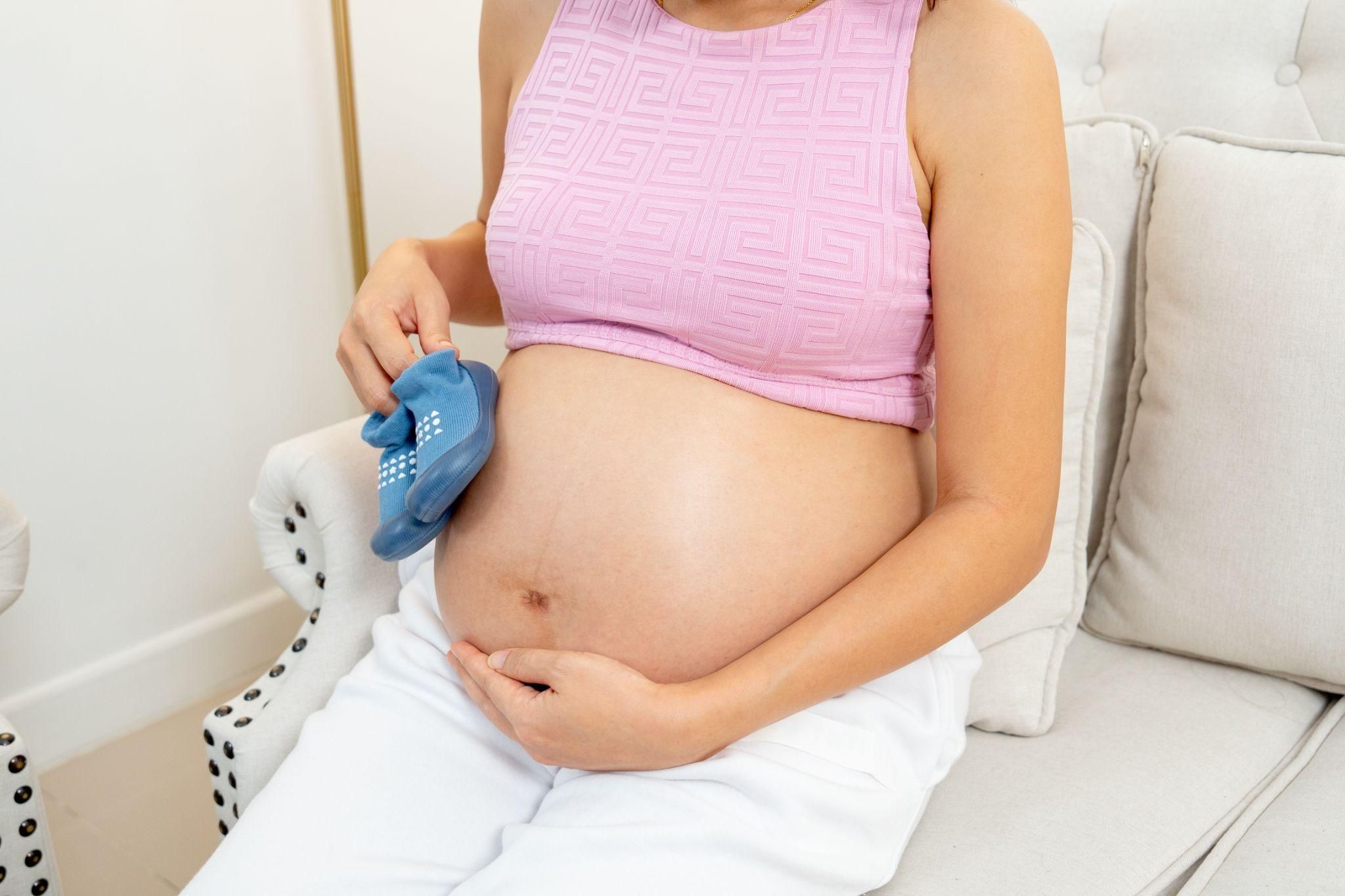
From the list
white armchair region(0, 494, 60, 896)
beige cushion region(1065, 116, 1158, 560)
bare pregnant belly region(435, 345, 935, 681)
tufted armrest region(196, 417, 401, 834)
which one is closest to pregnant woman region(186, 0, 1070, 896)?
bare pregnant belly region(435, 345, 935, 681)

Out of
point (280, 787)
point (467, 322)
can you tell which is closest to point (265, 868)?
point (280, 787)

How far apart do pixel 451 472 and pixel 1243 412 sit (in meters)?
0.73

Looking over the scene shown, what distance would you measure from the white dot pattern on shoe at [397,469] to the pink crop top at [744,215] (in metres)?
0.15

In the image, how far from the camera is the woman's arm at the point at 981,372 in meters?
0.72

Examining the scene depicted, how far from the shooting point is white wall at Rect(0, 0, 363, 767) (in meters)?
1.37

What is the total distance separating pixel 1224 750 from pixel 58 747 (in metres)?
1.54

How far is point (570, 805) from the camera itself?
0.73 metres

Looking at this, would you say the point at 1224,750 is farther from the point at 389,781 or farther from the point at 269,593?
the point at 269,593

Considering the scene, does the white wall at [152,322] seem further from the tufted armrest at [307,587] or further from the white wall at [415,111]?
the tufted armrest at [307,587]

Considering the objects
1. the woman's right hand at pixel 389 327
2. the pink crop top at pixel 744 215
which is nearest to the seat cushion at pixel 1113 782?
the pink crop top at pixel 744 215

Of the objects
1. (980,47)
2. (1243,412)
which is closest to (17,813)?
(980,47)

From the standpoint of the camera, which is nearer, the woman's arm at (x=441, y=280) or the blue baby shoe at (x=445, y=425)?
the blue baby shoe at (x=445, y=425)

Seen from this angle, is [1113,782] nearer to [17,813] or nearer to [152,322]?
[17,813]

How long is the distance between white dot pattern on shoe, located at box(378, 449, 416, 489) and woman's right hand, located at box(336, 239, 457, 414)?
0.20 feet
